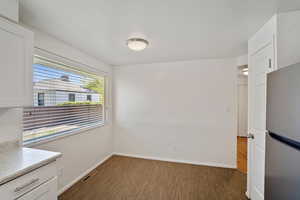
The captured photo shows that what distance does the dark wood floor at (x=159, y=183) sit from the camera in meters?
2.09

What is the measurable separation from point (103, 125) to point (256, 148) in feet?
9.45

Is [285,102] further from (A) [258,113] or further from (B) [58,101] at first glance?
(B) [58,101]

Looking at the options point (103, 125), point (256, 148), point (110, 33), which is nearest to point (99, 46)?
point (110, 33)

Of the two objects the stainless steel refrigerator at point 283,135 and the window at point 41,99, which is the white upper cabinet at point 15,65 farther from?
the stainless steel refrigerator at point 283,135

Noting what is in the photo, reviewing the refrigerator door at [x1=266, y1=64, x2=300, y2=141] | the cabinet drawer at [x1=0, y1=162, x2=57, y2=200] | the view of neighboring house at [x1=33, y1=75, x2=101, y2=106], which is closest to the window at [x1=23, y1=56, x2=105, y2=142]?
the view of neighboring house at [x1=33, y1=75, x2=101, y2=106]

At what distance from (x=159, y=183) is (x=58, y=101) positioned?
7.03ft

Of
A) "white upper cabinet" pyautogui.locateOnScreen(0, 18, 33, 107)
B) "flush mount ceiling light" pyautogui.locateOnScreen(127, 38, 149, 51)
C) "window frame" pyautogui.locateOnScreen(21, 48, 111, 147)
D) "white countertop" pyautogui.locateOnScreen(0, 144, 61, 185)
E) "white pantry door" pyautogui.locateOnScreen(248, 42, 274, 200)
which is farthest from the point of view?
"flush mount ceiling light" pyautogui.locateOnScreen(127, 38, 149, 51)

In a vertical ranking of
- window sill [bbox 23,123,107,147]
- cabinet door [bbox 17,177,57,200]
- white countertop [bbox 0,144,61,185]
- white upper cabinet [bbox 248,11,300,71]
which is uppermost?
white upper cabinet [bbox 248,11,300,71]

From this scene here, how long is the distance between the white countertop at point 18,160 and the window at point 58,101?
0.53m

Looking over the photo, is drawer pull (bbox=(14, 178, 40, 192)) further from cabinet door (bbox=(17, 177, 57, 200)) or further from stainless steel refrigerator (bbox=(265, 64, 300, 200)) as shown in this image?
stainless steel refrigerator (bbox=(265, 64, 300, 200))

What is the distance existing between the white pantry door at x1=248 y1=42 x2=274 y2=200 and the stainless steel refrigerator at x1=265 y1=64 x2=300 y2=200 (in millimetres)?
680

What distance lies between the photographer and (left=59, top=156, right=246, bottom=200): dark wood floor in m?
2.09

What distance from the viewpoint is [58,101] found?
7.16 ft

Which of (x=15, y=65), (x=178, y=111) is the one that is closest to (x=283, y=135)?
(x=15, y=65)
